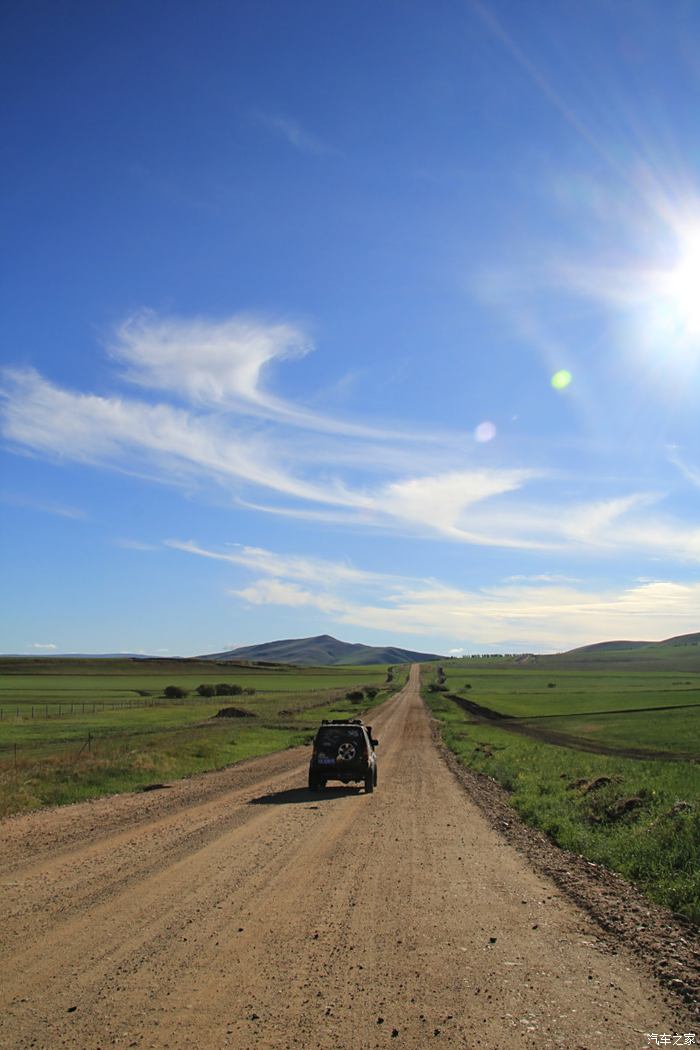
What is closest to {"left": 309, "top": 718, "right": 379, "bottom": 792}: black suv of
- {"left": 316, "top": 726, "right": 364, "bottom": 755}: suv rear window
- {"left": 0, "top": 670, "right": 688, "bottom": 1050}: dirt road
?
{"left": 316, "top": 726, "right": 364, "bottom": 755}: suv rear window

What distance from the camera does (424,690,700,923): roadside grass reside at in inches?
491

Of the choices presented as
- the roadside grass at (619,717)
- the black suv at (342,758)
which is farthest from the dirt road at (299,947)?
the roadside grass at (619,717)

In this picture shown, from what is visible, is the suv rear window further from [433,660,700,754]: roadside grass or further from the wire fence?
the wire fence

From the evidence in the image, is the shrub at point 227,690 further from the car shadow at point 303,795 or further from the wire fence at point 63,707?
the car shadow at point 303,795

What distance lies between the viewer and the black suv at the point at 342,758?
2408 centimetres

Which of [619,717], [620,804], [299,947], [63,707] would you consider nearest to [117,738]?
[620,804]

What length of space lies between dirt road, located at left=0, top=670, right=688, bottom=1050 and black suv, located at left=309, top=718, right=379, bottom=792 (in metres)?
6.92

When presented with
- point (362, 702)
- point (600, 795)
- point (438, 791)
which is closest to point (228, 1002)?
point (600, 795)

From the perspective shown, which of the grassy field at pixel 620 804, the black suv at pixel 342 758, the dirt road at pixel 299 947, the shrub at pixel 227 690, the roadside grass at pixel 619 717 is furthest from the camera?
the shrub at pixel 227 690

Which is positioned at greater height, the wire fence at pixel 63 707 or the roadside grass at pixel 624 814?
the roadside grass at pixel 624 814

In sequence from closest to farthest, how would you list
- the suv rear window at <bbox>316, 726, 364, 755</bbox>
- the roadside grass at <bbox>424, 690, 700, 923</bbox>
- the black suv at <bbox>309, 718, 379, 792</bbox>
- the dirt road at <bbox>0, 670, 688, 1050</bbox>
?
the dirt road at <bbox>0, 670, 688, 1050</bbox>, the roadside grass at <bbox>424, 690, 700, 923</bbox>, the black suv at <bbox>309, 718, 379, 792</bbox>, the suv rear window at <bbox>316, 726, 364, 755</bbox>

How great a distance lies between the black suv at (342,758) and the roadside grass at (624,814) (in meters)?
4.92

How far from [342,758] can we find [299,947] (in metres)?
15.4

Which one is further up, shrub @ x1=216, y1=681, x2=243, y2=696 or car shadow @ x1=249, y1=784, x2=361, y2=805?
car shadow @ x1=249, y1=784, x2=361, y2=805
